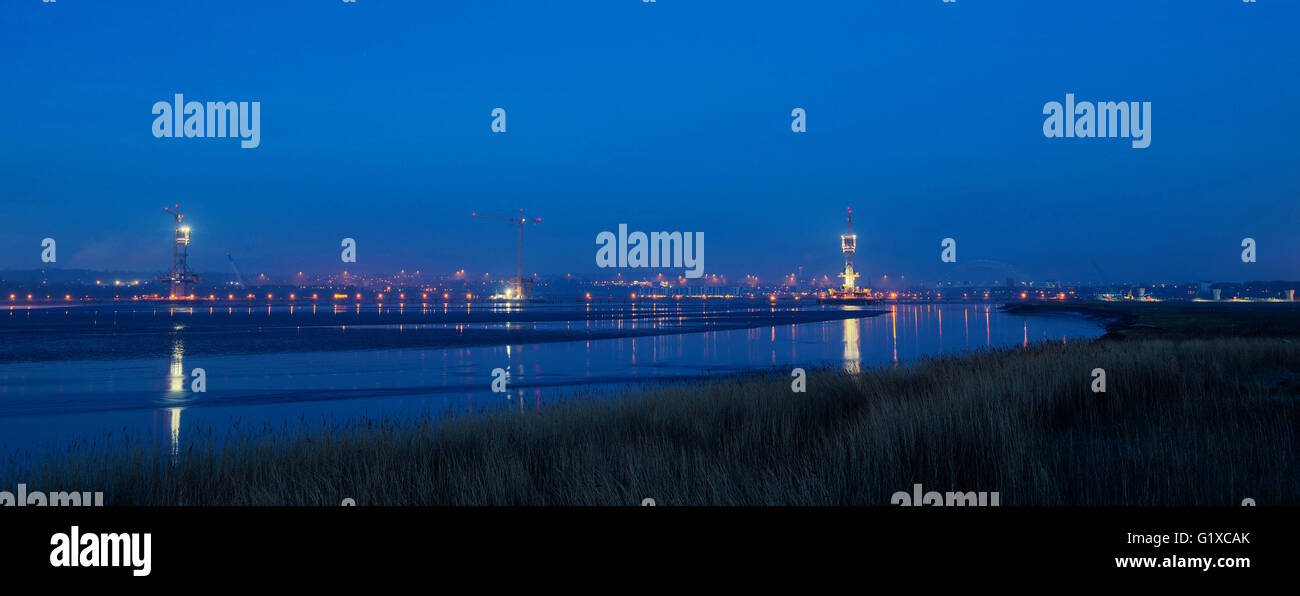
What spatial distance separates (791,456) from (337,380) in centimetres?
1849

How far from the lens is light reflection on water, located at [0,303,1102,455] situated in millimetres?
15898

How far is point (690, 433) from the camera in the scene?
35.8 feet

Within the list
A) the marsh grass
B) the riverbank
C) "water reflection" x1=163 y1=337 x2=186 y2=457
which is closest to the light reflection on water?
"water reflection" x1=163 y1=337 x2=186 y2=457

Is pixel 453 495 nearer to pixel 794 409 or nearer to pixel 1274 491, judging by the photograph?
pixel 794 409

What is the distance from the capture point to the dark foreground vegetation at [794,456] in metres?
7.06

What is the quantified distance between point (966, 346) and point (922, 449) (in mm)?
32726

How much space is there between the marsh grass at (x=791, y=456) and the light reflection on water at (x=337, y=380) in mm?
3266

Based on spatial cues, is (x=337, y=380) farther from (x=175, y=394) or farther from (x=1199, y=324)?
(x=1199, y=324)

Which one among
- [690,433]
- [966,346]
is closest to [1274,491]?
[690,433]
